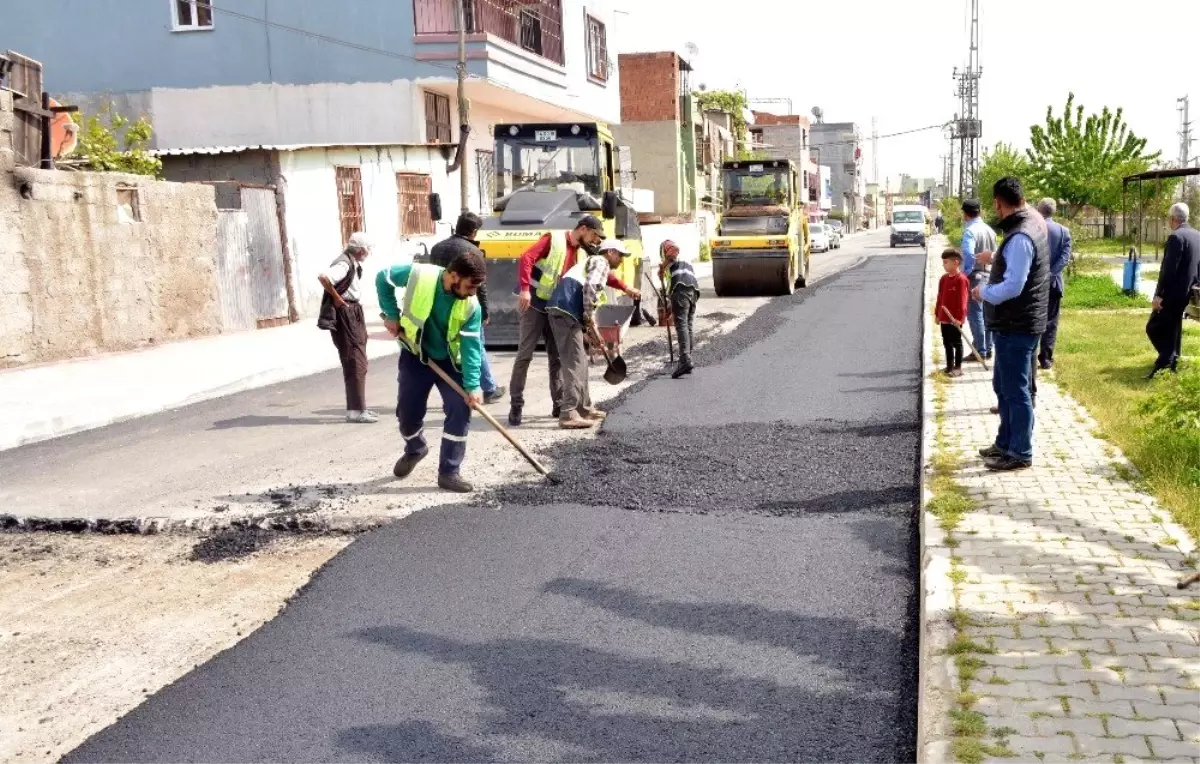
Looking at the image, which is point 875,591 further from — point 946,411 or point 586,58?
point 586,58

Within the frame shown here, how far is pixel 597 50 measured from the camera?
3262 cm

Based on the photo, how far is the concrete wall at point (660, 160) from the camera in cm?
5147

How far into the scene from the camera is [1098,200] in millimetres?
44938

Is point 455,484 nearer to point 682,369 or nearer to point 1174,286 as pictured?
point 682,369

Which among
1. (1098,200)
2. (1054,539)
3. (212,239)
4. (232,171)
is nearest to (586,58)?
(232,171)

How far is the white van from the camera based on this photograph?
5591 centimetres

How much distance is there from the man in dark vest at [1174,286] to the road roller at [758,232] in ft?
44.4

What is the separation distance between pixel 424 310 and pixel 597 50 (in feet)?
89.0

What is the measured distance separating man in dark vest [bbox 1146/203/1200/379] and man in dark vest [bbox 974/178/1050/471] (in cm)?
387

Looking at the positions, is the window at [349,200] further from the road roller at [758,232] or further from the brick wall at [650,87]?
the brick wall at [650,87]

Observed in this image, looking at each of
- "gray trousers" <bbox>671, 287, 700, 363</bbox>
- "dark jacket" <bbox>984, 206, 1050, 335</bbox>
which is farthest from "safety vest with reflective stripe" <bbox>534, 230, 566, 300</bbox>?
"dark jacket" <bbox>984, 206, 1050, 335</bbox>

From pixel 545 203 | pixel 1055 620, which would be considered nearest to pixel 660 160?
pixel 545 203

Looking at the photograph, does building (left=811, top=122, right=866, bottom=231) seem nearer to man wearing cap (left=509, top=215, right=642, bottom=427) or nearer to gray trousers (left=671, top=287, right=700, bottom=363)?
gray trousers (left=671, top=287, right=700, bottom=363)

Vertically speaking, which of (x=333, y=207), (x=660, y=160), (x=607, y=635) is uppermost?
(x=660, y=160)
